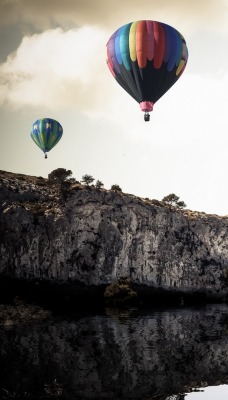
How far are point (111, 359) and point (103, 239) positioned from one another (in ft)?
126

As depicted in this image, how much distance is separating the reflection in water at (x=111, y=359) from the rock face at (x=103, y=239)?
22827 millimetres

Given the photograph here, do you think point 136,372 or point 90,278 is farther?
point 90,278

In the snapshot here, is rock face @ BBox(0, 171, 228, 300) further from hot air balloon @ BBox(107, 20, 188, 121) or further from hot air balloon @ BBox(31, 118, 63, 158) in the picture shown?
hot air balloon @ BBox(107, 20, 188, 121)

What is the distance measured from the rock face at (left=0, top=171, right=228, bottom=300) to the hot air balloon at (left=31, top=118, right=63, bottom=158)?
22.4ft

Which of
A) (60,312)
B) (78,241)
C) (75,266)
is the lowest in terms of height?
(60,312)

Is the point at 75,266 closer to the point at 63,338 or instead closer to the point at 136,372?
the point at 63,338

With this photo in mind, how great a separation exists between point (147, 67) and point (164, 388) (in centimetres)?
3376

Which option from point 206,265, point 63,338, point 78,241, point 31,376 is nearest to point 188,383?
point 31,376

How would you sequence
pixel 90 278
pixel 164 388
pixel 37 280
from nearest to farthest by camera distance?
pixel 164 388 < pixel 37 280 < pixel 90 278

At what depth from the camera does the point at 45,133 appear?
2414 inches

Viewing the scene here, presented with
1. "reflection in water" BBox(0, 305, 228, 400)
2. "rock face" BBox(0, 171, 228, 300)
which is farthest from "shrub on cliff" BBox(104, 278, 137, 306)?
"reflection in water" BBox(0, 305, 228, 400)

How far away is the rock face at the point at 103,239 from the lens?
52.8 m

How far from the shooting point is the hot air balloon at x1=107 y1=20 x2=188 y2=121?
4016 centimetres

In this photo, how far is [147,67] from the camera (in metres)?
40.3
